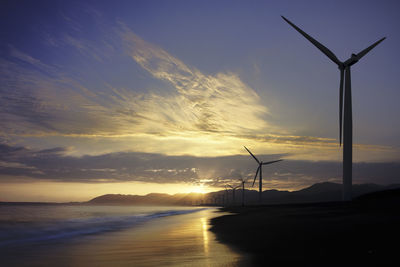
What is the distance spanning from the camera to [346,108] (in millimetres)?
37562

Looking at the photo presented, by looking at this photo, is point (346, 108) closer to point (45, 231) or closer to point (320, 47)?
point (320, 47)

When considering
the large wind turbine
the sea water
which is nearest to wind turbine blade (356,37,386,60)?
the large wind turbine

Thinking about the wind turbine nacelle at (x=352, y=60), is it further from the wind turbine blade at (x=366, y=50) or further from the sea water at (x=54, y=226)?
the sea water at (x=54, y=226)

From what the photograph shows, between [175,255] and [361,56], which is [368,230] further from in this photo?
[361,56]

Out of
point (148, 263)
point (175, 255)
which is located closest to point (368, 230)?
point (175, 255)

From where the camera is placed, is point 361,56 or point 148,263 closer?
point 148,263

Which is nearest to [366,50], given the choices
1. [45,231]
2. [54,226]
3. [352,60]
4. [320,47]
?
[352,60]

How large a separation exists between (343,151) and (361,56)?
14.1 m

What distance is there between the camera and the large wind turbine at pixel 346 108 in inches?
1415

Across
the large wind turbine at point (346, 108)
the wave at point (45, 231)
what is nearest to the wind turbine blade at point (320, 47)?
the large wind turbine at point (346, 108)

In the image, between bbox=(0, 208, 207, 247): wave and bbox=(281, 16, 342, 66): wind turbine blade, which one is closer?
bbox=(0, 208, 207, 247): wave

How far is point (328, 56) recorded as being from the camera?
42094mm

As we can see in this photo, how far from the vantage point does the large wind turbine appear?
3594 centimetres

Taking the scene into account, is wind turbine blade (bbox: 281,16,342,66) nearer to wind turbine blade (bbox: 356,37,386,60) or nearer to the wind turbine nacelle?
the wind turbine nacelle
